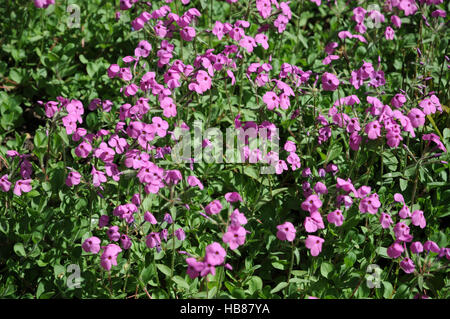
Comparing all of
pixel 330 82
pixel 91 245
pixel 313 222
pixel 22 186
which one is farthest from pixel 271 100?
pixel 22 186

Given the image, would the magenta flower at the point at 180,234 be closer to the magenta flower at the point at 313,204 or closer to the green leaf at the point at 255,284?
the green leaf at the point at 255,284

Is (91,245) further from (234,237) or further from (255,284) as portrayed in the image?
(255,284)

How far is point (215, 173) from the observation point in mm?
4301

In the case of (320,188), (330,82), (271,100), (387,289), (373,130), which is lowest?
(387,289)

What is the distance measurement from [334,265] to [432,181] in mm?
1093

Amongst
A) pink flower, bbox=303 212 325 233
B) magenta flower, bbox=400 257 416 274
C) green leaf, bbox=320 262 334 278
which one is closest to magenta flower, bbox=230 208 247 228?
pink flower, bbox=303 212 325 233

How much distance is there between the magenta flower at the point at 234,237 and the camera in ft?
9.86

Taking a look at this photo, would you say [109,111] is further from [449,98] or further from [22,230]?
[449,98]

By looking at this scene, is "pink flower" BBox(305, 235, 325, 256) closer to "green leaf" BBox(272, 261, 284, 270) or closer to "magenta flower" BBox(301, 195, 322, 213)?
"magenta flower" BBox(301, 195, 322, 213)

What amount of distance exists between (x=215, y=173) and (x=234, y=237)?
1322 millimetres

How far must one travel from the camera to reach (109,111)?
454 cm

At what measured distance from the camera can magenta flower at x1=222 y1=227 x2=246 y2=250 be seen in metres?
3.00

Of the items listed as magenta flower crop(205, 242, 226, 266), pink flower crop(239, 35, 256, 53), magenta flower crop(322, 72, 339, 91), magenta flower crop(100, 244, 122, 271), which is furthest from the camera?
pink flower crop(239, 35, 256, 53)
